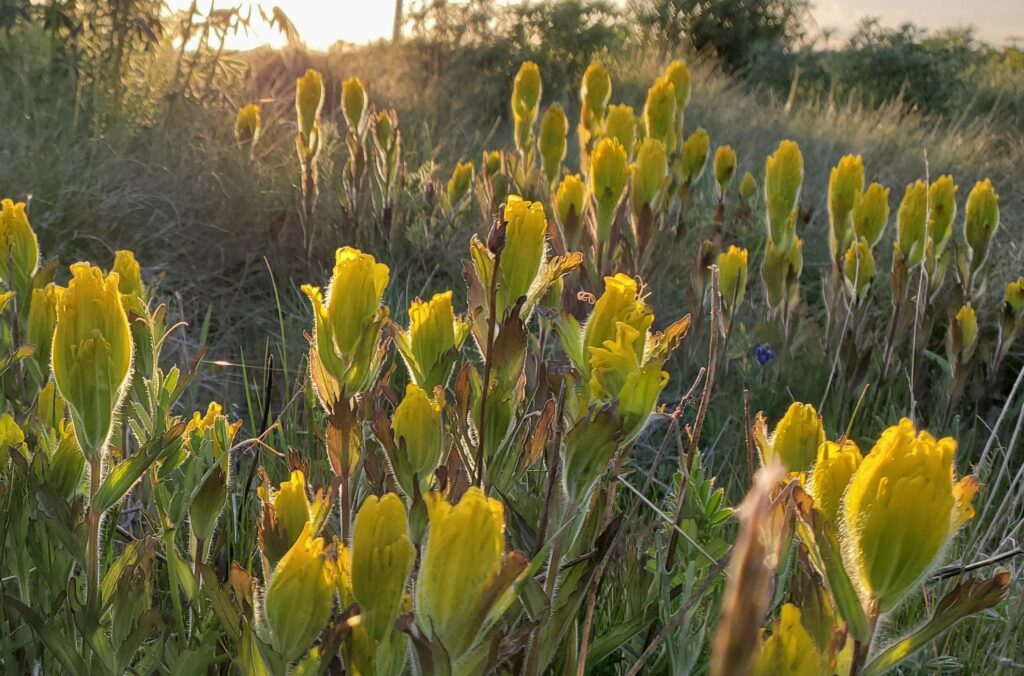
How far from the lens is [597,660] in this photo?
3.34ft

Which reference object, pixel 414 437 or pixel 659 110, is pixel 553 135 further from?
pixel 414 437

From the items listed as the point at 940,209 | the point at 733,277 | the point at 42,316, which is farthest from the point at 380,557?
the point at 940,209

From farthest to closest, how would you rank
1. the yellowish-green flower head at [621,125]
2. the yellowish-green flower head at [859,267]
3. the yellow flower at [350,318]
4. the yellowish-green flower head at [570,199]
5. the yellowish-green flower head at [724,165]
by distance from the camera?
1. the yellowish-green flower head at [724,165]
2. the yellowish-green flower head at [621,125]
3. the yellowish-green flower head at [859,267]
4. the yellowish-green flower head at [570,199]
5. the yellow flower at [350,318]

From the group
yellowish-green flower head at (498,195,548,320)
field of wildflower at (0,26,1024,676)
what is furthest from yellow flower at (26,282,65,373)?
yellowish-green flower head at (498,195,548,320)

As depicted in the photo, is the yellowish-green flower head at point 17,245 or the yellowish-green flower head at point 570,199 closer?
the yellowish-green flower head at point 17,245

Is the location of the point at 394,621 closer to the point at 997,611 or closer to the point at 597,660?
the point at 597,660

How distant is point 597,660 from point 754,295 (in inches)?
109

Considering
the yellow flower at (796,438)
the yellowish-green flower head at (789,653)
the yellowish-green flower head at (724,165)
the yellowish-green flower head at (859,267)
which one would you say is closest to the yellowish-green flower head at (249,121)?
the yellowish-green flower head at (724,165)

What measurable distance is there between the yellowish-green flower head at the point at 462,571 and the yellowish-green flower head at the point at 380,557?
0.02 metres

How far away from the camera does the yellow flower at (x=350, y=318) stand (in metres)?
0.91

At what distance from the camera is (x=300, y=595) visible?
26.2 inches

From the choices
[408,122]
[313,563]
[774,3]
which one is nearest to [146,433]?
[313,563]

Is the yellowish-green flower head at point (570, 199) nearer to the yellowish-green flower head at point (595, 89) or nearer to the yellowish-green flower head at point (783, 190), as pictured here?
the yellowish-green flower head at point (783, 190)

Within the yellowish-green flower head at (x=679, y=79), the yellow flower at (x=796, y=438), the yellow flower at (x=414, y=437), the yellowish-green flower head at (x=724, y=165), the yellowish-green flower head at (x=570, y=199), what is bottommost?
the yellow flower at (x=414, y=437)
